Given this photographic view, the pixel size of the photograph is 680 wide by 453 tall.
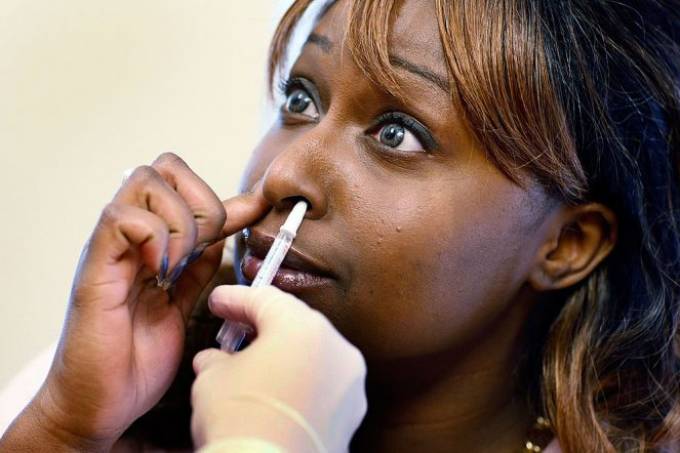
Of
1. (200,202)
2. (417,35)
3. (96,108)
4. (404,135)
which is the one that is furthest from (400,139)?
(96,108)

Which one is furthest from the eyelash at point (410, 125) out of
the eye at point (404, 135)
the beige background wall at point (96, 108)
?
the beige background wall at point (96, 108)

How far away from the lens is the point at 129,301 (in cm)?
95

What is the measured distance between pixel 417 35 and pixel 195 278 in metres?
0.38

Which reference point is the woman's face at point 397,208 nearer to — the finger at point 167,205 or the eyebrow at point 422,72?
the eyebrow at point 422,72

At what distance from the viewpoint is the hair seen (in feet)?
3.27

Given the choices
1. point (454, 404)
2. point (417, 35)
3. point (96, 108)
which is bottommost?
point (454, 404)

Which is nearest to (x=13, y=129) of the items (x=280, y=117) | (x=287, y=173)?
(x=280, y=117)

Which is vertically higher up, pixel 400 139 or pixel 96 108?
pixel 400 139

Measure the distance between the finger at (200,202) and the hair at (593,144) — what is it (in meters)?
0.22

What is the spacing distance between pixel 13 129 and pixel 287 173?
89 cm

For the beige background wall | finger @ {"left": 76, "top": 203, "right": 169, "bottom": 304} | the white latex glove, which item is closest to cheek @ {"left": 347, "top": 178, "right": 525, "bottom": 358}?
the white latex glove

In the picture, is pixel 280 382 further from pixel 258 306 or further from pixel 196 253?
pixel 196 253

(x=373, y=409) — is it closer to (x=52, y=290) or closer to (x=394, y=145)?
(x=394, y=145)

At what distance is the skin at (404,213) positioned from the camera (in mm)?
973
